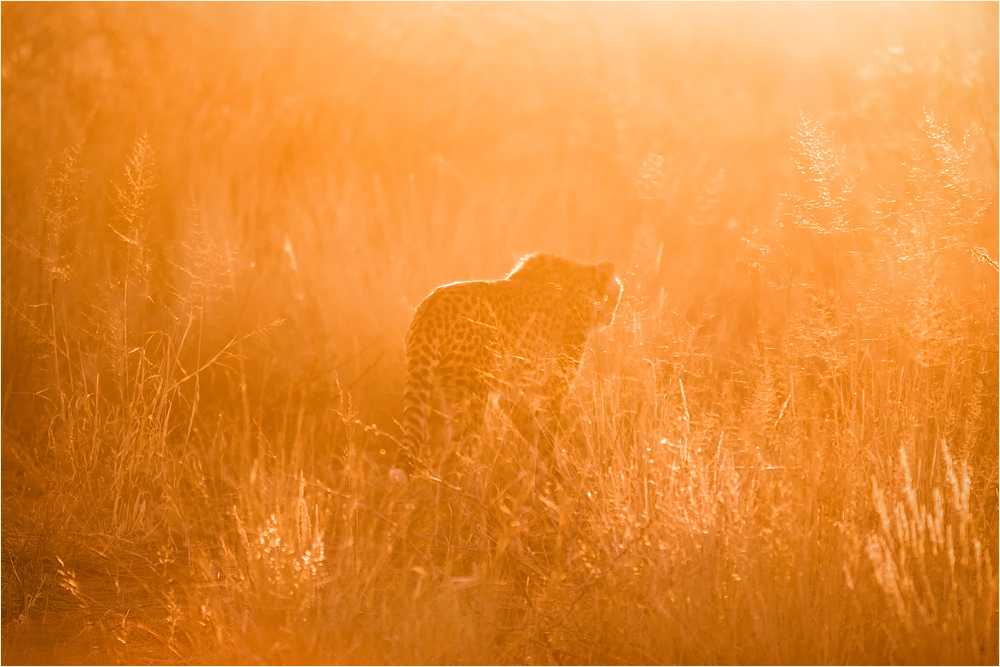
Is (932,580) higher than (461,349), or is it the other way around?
(461,349)

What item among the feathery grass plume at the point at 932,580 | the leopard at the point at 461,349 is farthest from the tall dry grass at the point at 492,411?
the leopard at the point at 461,349

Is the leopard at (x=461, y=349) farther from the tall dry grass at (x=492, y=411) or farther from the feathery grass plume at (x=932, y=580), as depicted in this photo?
the feathery grass plume at (x=932, y=580)

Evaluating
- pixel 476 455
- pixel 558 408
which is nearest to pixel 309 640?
pixel 476 455

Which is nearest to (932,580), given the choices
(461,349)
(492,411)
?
(492,411)

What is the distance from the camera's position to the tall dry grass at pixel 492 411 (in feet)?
9.65

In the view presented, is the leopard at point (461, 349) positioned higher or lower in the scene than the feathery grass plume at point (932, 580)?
higher

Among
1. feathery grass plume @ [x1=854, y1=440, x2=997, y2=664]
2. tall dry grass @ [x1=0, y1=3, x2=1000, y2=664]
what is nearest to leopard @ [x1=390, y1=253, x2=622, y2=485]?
tall dry grass @ [x1=0, y1=3, x2=1000, y2=664]

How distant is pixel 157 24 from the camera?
419 inches

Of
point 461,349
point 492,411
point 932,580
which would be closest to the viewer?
point 932,580

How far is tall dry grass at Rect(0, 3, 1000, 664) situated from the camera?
294 cm

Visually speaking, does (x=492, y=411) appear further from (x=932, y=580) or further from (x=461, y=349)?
(x=932, y=580)

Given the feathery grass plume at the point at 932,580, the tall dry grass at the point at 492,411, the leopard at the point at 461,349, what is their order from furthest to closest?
1. the leopard at the point at 461,349
2. the tall dry grass at the point at 492,411
3. the feathery grass plume at the point at 932,580

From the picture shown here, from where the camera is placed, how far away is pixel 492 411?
386 centimetres

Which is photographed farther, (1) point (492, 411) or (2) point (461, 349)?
(2) point (461, 349)
